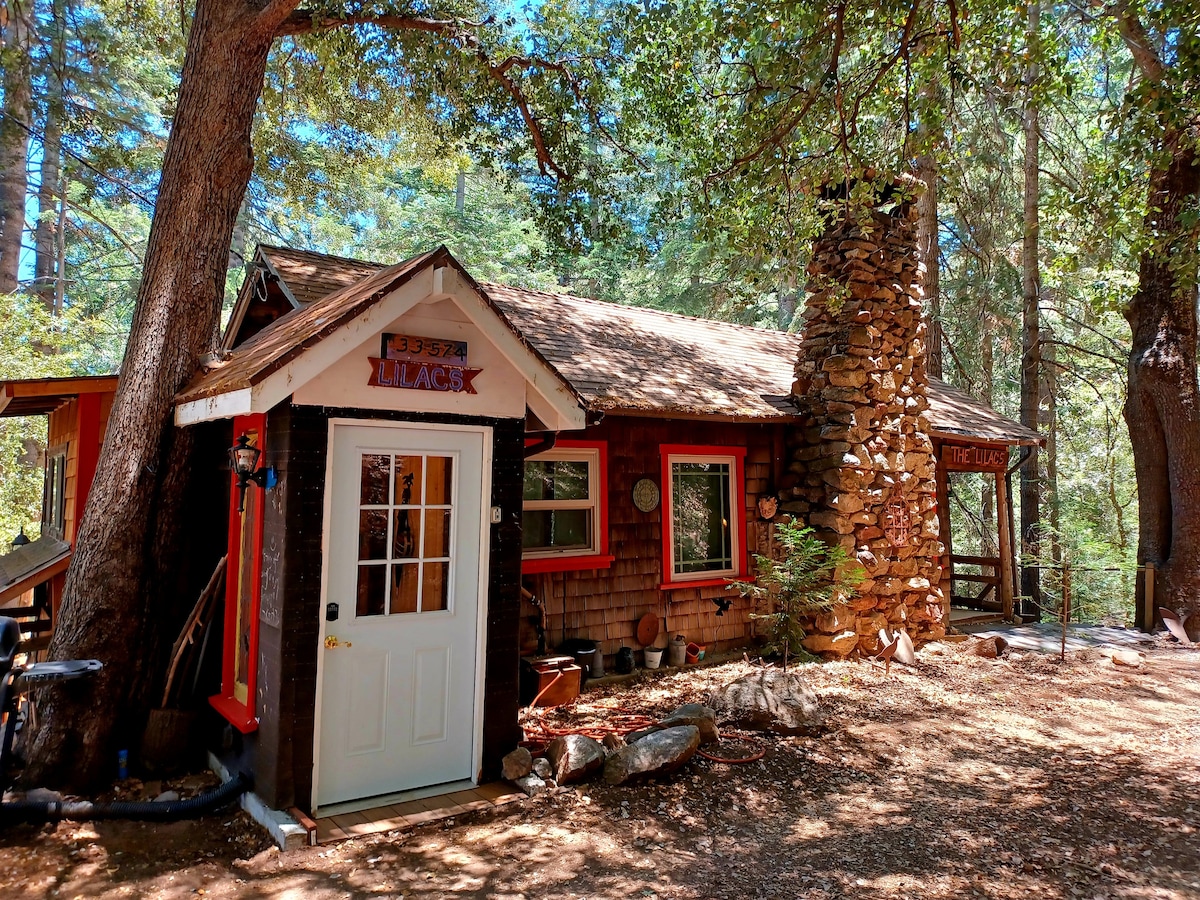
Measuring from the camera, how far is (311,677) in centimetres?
426

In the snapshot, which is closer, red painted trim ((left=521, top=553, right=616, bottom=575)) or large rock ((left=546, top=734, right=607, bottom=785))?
large rock ((left=546, top=734, right=607, bottom=785))

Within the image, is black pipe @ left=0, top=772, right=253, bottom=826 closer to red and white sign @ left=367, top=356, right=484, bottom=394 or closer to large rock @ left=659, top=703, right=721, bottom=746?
red and white sign @ left=367, top=356, right=484, bottom=394

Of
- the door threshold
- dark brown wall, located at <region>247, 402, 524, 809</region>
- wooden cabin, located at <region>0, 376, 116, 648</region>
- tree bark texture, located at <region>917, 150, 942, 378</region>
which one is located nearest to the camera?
dark brown wall, located at <region>247, 402, 524, 809</region>

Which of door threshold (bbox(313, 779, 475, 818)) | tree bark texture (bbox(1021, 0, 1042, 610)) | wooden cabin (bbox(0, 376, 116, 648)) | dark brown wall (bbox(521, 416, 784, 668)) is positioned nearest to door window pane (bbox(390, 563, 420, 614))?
door threshold (bbox(313, 779, 475, 818))

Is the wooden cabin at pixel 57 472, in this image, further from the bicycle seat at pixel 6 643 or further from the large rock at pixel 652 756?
the large rock at pixel 652 756

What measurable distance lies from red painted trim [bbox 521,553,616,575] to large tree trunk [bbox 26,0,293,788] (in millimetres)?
2819

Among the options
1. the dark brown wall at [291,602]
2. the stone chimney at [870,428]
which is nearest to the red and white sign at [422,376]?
the dark brown wall at [291,602]

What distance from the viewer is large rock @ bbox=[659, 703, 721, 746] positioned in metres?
5.62

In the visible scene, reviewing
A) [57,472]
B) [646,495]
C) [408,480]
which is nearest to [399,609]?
[408,480]

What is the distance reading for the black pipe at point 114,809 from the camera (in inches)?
165

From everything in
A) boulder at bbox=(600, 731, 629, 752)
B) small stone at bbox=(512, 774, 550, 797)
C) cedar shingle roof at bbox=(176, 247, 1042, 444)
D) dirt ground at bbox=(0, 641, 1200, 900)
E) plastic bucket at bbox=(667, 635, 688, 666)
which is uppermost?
cedar shingle roof at bbox=(176, 247, 1042, 444)

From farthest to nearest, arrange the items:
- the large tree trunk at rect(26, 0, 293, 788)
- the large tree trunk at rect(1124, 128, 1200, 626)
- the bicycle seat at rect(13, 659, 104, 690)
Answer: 1. the large tree trunk at rect(1124, 128, 1200, 626)
2. the large tree trunk at rect(26, 0, 293, 788)
3. the bicycle seat at rect(13, 659, 104, 690)

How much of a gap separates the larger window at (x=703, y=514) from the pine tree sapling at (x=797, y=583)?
1.18 ft

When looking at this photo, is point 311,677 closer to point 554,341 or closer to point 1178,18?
point 554,341
